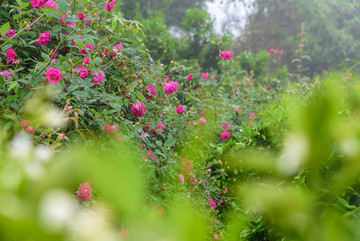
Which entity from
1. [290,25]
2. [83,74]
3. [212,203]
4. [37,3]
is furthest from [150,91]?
[290,25]

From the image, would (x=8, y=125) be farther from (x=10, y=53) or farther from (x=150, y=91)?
(x=150, y=91)

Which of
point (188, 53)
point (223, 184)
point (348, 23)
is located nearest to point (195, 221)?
point (223, 184)

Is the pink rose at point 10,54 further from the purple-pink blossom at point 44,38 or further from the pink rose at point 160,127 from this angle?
the pink rose at point 160,127

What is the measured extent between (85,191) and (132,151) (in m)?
0.49

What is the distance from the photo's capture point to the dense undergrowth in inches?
7.8

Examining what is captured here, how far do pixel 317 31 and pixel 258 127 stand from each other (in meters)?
17.7

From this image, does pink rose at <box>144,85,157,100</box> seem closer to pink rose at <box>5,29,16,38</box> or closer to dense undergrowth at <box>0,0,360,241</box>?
dense undergrowth at <box>0,0,360,241</box>

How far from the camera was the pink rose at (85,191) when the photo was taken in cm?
142

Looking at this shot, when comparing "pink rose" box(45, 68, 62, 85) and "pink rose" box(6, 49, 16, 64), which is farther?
"pink rose" box(6, 49, 16, 64)

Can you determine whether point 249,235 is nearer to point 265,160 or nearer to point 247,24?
point 265,160

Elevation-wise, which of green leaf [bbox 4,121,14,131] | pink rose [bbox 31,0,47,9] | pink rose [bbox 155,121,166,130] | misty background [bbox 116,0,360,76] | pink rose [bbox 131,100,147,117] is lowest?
green leaf [bbox 4,121,14,131]

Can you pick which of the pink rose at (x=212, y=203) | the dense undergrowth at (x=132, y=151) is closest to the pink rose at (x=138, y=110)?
the dense undergrowth at (x=132, y=151)

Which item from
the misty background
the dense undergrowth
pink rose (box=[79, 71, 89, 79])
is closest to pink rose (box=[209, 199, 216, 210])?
the dense undergrowth

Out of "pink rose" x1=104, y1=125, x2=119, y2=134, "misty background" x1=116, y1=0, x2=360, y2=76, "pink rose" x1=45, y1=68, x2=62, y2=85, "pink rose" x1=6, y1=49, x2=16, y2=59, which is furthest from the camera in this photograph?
"misty background" x1=116, y1=0, x2=360, y2=76
